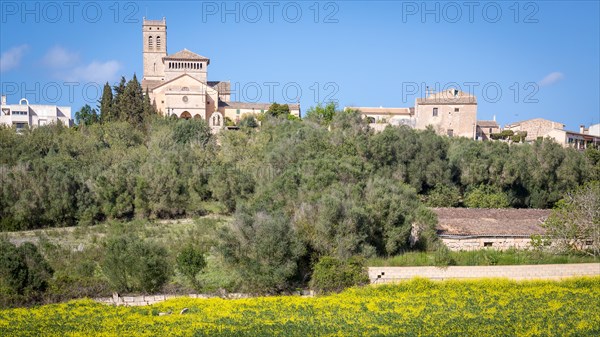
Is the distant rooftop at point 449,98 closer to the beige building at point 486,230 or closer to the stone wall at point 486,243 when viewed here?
the beige building at point 486,230

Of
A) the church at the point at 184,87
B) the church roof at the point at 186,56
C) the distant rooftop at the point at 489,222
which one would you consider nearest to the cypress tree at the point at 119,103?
the church at the point at 184,87

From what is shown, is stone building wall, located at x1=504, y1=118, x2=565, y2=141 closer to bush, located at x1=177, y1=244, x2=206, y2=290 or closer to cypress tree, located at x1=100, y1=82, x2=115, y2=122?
cypress tree, located at x1=100, y1=82, x2=115, y2=122

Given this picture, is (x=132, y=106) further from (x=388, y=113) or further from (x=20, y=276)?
(x=20, y=276)

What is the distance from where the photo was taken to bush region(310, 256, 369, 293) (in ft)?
61.3

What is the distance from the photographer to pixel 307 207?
21.2 meters

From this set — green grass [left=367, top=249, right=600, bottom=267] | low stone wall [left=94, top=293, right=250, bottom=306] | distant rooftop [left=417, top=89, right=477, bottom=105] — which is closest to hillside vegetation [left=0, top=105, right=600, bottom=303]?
low stone wall [left=94, top=293, right=250, bottom=306]

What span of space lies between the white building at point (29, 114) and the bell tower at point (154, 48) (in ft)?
35.2

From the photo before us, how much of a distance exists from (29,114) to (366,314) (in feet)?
181

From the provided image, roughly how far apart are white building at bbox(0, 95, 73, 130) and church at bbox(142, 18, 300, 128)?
10.0 m

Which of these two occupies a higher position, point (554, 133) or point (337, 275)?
point (554, 133)

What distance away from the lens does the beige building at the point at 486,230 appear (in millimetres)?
23734

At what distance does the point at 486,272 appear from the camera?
19625 mm

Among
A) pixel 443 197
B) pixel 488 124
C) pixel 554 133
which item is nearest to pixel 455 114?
pixel 488 124

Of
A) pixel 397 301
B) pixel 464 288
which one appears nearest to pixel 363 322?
pixel 397 301
